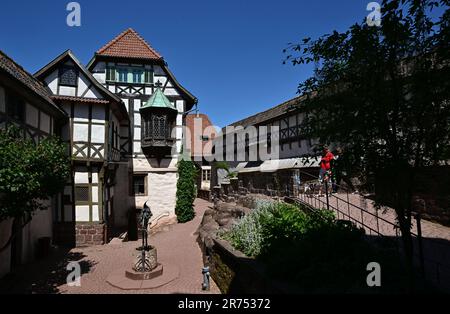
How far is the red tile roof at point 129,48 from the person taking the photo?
17672 millimetres

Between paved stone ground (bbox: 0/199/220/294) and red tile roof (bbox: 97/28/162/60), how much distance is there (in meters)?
11.8

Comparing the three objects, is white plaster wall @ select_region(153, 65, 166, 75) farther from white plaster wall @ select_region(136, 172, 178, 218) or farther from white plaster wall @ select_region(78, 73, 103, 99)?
white plaster wall @ select_region(136, 172, 178, 218)

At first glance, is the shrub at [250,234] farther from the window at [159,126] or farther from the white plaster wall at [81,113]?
the window at [159,126]

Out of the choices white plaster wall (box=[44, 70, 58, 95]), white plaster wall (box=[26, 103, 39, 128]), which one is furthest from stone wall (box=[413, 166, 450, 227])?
white plaster wall (box=[44, 70, 58, 95])

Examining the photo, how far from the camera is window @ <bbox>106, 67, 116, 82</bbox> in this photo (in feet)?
57.4

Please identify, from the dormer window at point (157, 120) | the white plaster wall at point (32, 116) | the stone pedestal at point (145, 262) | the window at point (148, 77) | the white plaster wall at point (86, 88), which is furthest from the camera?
the window at point (148, 77)

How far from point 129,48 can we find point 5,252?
46.4ft

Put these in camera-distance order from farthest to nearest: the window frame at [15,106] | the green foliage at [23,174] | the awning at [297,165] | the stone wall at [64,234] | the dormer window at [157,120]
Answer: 1. the dormer window at [157,120]
2. the stone wall at [64,234]
3. the window frame at [15,106]
4. the green foliage at [23,174]
5. the awning at [297,165]

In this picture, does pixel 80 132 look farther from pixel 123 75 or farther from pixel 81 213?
pixel 123 75

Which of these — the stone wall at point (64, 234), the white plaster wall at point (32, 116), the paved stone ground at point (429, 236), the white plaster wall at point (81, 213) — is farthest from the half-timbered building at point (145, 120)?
the paved stone ground at point (429, 236)

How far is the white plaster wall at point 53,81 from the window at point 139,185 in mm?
7284

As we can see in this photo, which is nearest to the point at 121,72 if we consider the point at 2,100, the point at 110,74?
the point at 110,74

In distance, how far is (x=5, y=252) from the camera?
8.99m

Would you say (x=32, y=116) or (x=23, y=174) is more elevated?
(x=32, y=116)
